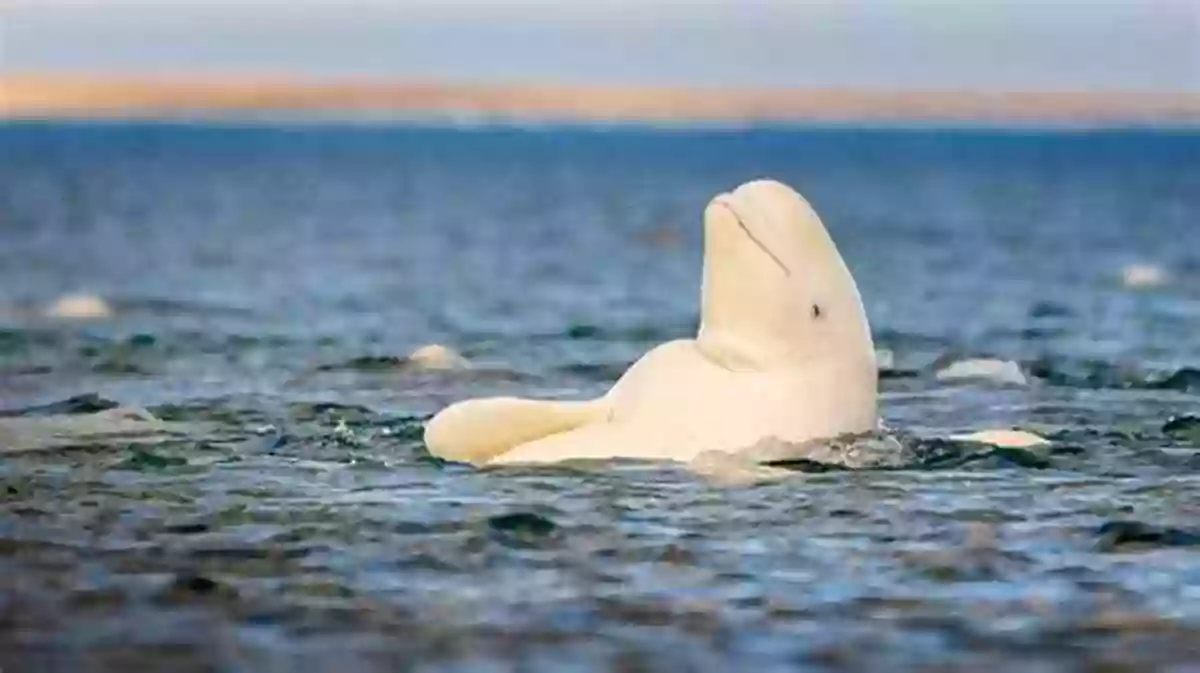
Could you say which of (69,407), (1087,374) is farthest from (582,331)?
(69,407)

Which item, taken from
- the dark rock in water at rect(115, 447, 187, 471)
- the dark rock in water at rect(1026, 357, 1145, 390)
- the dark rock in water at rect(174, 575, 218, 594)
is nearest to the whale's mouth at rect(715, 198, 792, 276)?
the dark rock in water at rect(174, 575, 218, 594)

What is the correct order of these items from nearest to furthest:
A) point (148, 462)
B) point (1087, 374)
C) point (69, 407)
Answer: point (148, 462) → point (69, 407) → point (1087, 374)

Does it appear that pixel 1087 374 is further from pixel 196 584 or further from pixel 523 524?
pixel 196 584

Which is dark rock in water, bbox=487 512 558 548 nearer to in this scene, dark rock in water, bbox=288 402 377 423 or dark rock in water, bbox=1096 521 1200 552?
dark rock in water, bbox=1096 521 1200 552

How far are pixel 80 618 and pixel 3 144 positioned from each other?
404 ft

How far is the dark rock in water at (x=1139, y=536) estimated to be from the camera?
12.3 meters

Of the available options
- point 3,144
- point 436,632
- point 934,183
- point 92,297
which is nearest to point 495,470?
point 436,632

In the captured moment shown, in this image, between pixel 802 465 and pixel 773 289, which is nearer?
pixel 773 289

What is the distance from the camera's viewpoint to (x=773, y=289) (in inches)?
504

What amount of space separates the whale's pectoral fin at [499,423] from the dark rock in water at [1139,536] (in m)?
2.59

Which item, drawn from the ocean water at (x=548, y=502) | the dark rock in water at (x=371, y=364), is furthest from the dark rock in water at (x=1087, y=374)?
the dark rock in water at (x=371, y=364)

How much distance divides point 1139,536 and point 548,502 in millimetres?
2914

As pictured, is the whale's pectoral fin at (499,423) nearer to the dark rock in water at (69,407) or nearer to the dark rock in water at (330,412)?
the dark rock in water at (330,412)

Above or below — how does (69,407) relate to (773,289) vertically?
below
